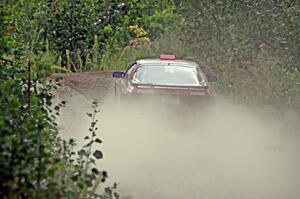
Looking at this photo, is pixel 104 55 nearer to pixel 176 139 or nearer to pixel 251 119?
pixel 251 119

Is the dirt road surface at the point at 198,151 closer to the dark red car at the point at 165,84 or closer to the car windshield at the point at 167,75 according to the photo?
the dark red car at the point at 165,84

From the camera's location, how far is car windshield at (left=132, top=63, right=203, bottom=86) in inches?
524

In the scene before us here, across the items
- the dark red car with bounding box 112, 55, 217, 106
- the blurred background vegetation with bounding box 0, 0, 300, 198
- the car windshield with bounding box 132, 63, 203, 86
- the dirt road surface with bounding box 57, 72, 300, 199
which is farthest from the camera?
the car windshield with bounding box 132, 63, 203, 86

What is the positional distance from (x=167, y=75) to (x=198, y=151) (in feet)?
6.48

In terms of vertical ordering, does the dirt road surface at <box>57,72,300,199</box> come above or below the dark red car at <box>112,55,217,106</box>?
below

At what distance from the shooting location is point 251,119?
1606 centimetres

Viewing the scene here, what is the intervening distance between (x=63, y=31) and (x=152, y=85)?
995 centimetres

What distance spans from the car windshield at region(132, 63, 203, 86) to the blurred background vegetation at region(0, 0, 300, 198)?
161cm

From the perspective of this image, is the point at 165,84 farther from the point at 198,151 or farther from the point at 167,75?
the point at 198,151

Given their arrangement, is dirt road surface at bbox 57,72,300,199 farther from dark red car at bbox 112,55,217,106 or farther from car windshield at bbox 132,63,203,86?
car windshield at bbox 132,63,203,86

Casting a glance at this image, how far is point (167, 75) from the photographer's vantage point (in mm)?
13664

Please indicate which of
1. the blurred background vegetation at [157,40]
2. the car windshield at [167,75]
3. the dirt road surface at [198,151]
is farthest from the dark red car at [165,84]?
the blurred background vegetation at [157,40]

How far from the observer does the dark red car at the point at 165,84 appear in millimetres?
12852

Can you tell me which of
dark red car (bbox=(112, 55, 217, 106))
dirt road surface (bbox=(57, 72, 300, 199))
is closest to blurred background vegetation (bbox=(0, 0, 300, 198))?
dirt road surface (bbox=(57, 72, 300, 199))
